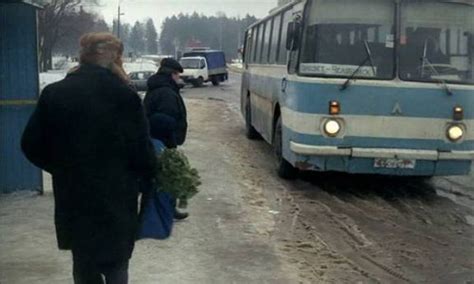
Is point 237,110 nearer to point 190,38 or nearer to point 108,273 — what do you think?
point 108,273

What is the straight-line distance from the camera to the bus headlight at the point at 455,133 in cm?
944

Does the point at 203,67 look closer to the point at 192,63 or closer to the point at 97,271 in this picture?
the point at 192,63

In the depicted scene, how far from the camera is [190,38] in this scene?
100812mm

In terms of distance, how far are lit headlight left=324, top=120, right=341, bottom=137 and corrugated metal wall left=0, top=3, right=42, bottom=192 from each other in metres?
3.71

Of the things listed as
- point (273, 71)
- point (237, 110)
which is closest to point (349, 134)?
point (273, 71)

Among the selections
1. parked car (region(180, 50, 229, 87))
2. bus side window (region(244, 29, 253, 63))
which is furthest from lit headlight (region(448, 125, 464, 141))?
parked car (region(180, 50, 229, 87))

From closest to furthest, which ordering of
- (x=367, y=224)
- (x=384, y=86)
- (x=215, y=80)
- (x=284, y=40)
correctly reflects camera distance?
(x=367, y=224) → (x=384, y=86) → (x=284, y=40) → (x=215, y=80)

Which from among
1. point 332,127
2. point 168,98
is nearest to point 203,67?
point 332,127

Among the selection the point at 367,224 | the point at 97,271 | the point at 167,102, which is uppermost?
the point at 167,102

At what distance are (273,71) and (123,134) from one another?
29.3 ft

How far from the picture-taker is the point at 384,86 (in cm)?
940

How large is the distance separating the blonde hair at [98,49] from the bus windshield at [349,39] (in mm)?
6061

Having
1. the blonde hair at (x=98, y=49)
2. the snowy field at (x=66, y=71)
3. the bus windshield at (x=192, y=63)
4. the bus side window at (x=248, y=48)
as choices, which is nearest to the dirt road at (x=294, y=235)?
the snowy field at (x=66, y=71)

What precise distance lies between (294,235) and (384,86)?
9.18 feet
